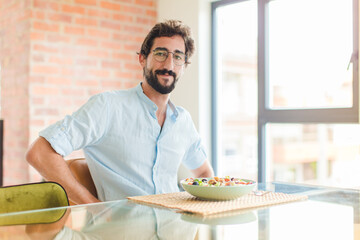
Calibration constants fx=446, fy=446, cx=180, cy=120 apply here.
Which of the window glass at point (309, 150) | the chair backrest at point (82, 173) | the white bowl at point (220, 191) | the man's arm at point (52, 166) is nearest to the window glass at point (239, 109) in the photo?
the window glass at point (309, 150)

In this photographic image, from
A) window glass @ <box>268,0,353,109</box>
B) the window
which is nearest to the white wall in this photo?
the window

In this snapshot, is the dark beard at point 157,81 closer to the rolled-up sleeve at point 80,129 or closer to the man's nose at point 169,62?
the man's nose at point 169,62

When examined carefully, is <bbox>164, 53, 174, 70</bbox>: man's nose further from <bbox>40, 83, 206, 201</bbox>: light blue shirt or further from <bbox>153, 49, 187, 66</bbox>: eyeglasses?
<bbox>40, 83, 206, 201</bbox>: light blue shirt

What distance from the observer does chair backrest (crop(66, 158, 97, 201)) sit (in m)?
1.95

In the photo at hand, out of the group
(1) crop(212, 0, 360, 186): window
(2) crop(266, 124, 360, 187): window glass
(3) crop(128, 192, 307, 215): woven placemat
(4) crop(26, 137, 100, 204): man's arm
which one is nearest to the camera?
(3) crop(128, 192, 307, 215): woven placemat

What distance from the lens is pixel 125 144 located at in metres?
1.97

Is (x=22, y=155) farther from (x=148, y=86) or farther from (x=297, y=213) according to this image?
(x=297, y=213)

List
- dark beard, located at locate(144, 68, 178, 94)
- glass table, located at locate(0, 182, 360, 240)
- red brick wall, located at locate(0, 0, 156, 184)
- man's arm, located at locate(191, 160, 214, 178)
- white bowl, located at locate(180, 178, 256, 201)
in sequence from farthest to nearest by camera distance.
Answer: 1. red brick wall, located at locate(0, 0, 156, 184)
2. man's arm, located at locate(191, 160, 214, 178)
3. dark beard, located at locate(144, 68, 178, 94)
4. white bowl, located at locate(180, 178, 256, 201)
5. glass table, located at locate(0, 182, 360, 240)

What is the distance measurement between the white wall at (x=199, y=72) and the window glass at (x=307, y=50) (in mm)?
540

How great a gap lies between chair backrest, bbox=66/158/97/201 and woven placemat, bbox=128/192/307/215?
0.58 m

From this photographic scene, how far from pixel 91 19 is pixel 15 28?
1.85ft

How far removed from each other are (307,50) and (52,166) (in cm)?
218

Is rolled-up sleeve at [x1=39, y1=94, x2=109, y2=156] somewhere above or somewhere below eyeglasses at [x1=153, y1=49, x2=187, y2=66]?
below

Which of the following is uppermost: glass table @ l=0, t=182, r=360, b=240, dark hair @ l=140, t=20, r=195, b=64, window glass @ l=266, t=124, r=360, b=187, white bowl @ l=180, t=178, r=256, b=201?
dark hair @ l=140, t=20, r=195, b=64
